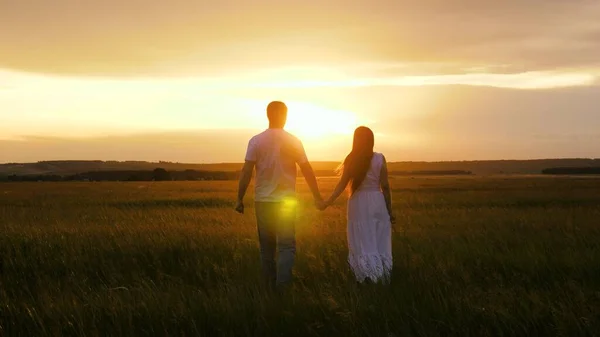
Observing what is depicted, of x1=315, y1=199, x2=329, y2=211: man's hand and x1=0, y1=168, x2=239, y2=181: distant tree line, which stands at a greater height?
x1=315, y1=199, x2=329, y2=211: man's hand

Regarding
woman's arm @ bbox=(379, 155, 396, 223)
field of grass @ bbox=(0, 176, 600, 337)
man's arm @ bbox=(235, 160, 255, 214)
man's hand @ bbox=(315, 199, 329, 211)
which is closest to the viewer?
field of grass @ bbox=(0, 176, 600, 337)

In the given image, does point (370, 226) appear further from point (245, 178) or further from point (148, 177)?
point (148, 177)

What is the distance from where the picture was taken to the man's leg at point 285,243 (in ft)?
27.8

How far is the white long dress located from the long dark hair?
0.09 metres

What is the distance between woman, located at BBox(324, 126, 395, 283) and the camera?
9180mm

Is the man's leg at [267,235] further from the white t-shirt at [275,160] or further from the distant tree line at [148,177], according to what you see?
the distant tree line at [148,177]

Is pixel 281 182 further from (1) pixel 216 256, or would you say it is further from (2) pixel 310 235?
(2) pixel 310 235

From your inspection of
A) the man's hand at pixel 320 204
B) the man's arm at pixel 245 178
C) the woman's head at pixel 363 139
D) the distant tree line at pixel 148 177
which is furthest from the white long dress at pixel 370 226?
the distant tree line at pixel 148 177

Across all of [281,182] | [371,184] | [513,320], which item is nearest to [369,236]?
[371,184]

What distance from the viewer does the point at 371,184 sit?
30.5ft

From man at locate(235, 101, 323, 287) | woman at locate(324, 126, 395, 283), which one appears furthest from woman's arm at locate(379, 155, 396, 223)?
man at locate(235, 101, 323, 287)

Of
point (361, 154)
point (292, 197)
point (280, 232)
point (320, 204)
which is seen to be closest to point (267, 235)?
point (280, 232)

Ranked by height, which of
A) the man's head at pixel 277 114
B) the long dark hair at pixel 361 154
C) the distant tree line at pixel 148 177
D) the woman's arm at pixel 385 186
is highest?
the man's head at pixel 277 114

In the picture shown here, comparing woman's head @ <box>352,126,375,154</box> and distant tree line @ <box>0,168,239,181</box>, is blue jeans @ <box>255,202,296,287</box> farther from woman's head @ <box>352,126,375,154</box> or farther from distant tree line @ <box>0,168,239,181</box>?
distant tree line @ <box>0,168,239,181</box>
